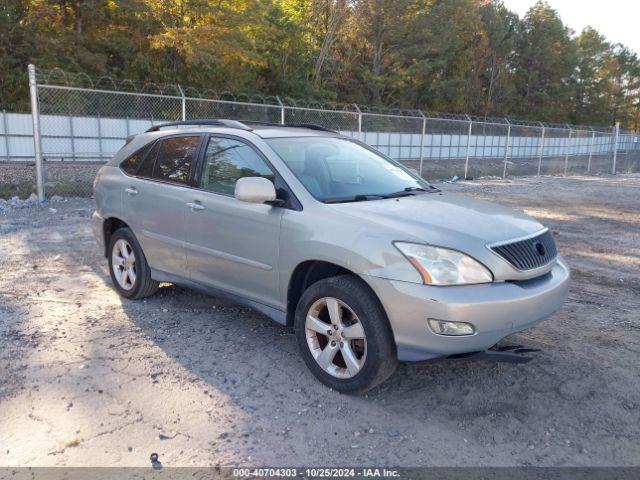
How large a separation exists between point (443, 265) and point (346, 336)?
0.77 metres

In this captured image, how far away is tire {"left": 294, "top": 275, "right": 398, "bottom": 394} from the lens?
326cm

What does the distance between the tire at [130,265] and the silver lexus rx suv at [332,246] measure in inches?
0.8

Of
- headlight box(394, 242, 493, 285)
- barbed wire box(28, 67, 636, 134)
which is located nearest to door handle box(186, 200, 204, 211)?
headlight box(394, 242, 493, 285)

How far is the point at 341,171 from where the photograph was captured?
432 cm

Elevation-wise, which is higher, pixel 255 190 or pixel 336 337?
pixel 255 190

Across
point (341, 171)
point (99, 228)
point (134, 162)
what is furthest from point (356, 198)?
point (99, 228)

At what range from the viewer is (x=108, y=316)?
190 inches

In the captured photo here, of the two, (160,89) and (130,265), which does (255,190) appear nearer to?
(130,265)

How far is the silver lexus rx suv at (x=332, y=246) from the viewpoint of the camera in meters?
3.16

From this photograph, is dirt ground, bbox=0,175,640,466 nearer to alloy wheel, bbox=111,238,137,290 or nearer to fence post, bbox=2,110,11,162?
alloy wheel, bbox=111,238,137,290

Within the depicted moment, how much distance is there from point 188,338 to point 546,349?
2859 mm

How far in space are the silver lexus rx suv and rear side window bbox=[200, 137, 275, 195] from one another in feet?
0.04

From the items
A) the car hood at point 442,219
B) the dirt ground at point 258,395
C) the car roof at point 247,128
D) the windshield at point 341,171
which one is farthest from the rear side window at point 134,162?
the car hood at point 442,219

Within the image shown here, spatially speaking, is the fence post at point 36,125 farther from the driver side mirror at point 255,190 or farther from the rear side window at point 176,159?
the driver side mirror at point 255,190
